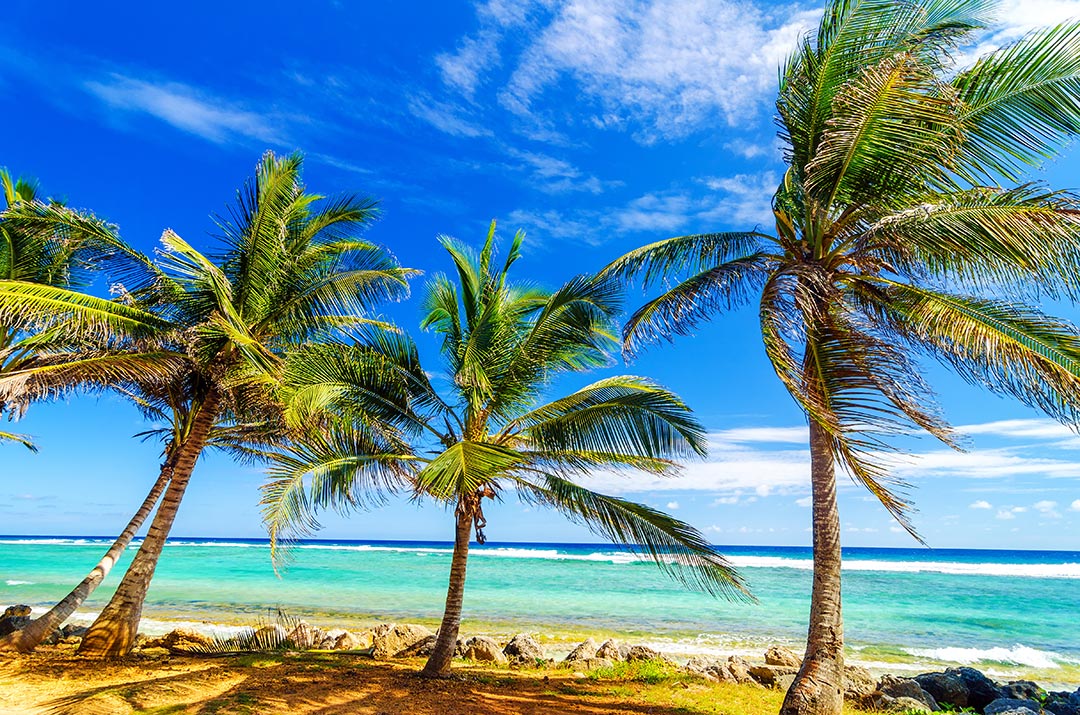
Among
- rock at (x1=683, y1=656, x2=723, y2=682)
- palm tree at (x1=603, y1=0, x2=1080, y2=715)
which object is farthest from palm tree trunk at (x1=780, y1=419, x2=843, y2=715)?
rock at (x1=683, y1=656, x2=723, y2=682)

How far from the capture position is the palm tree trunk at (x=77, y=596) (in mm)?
9125

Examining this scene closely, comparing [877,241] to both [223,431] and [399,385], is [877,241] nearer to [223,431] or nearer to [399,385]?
[399,385]

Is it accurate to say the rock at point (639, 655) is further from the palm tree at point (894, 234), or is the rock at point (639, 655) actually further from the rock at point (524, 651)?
the palm tree at point (894, 234)

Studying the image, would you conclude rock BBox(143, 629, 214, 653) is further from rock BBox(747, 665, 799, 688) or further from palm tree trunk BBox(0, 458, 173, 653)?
rock BBox(747, 665, 799, 688)

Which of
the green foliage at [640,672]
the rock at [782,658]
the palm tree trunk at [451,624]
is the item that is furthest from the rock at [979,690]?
the palm tree trunk at [451,624]

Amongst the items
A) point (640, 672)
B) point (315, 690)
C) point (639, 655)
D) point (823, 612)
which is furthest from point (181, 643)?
point (823, 612)

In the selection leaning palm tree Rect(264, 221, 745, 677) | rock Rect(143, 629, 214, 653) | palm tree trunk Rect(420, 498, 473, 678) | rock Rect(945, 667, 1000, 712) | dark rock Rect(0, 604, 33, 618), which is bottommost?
rock Rect(945, 667, 1000, 712)

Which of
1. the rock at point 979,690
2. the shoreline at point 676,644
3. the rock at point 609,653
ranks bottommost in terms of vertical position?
the shoreline at point 676,644

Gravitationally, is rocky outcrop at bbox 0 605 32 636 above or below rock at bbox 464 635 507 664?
above

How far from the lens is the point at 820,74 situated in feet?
21.7

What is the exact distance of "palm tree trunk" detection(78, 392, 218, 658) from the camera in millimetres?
8961

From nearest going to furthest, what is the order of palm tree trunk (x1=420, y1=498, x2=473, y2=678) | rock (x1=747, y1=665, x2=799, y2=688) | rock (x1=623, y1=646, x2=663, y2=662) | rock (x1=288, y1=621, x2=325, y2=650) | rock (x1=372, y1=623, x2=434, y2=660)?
palm tree trunk (x1=420, y1=498, x2=473, y2=678)
rock (x1=747, y1=665, x2=799, y2=688)
rock (x1=372, y1=623, x2=434, y2=660)
rock (x1=623, y1=646, x2=663, y2=662)
rock (x1=288, y1=621, x2=325, y2=650)

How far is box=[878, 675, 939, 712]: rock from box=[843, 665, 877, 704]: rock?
0.65ft

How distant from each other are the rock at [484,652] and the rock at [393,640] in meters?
0.96
